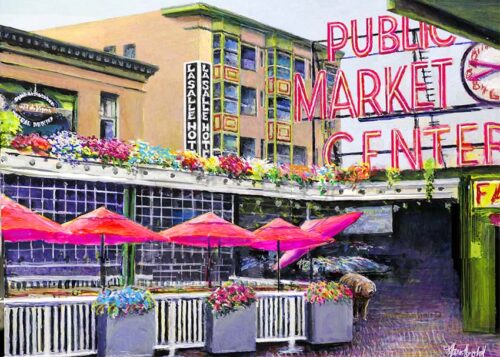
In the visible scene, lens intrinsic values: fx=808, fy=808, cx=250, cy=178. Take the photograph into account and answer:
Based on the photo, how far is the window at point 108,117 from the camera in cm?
752

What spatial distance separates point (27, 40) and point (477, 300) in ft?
17.3

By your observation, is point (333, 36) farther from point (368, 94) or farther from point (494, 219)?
point (494, 219)

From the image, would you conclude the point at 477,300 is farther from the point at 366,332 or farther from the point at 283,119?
the point at 283,119

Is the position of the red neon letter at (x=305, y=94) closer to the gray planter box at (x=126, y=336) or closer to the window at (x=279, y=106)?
the window at (x=279, y=106)

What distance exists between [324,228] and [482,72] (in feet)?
7.34

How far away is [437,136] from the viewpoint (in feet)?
27.6

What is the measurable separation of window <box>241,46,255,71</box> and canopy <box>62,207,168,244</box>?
75.6 inches

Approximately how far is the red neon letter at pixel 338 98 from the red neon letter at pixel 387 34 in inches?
19.0

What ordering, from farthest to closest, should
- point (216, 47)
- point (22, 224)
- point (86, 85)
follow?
1. point (216, 47)
2. point (86, 85)
3. point (22, 224)

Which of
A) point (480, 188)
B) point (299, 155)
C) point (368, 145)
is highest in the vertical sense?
point (368, 145)

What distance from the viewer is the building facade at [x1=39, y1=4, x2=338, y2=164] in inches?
300

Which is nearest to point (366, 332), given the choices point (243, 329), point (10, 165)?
point (243, 329)

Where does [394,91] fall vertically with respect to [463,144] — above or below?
above
